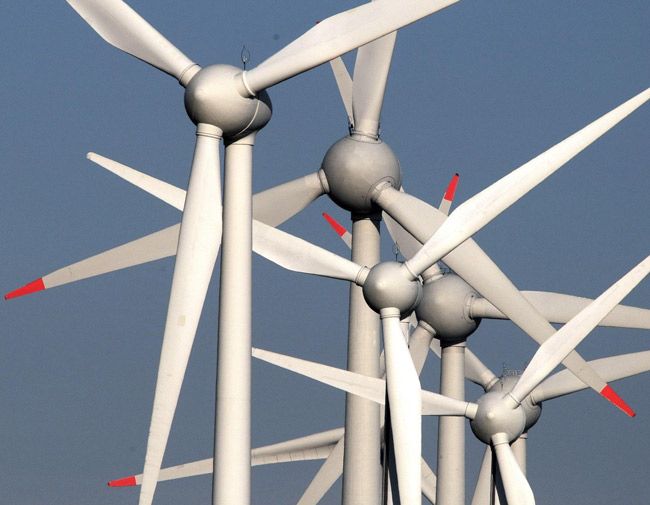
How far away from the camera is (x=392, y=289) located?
1976 inches

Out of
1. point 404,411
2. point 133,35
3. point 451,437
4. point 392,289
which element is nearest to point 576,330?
point 392,289

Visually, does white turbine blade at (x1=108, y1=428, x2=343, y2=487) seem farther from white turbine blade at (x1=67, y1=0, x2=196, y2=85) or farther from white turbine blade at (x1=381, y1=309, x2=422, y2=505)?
white turbine blade at (x1=67, y1=0, x2=196, y2=85)

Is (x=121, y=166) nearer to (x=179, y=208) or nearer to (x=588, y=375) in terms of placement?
(x=179, y=208)

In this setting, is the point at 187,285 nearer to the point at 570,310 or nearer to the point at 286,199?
the point at 286,199

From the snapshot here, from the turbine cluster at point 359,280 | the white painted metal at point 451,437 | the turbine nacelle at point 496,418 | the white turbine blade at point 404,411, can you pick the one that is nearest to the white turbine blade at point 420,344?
the turbine cluster at point 359,280

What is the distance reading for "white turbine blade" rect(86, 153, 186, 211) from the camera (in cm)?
5100

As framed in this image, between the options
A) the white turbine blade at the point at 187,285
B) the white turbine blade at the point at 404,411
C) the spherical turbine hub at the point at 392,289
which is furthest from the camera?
the spherical turbine hub at the point at 392,289

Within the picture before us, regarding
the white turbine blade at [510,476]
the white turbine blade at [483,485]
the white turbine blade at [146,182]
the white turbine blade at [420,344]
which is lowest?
the white turbine blade at [510,476]

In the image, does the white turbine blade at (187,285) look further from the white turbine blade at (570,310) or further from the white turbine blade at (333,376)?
the white turbine blade at (570,310)

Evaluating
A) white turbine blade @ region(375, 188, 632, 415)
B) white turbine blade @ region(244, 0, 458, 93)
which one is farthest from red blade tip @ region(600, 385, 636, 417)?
white turbine blade @ region(244, 0, 458, 93)

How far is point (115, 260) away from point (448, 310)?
1782 centimetres

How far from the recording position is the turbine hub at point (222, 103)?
46219mm

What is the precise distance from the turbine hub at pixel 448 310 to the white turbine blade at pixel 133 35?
2394cm

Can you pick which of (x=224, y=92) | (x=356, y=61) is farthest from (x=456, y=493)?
(x=224, y=92)
